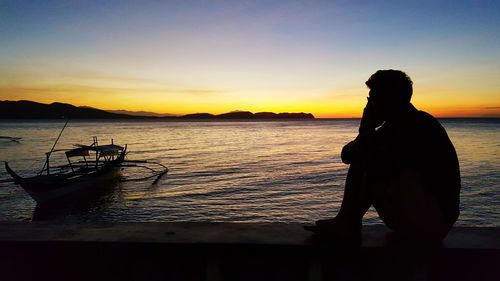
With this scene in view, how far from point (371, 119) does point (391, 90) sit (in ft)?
0.88

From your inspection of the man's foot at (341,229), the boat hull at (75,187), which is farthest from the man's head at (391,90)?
the boat hull at (75,187)

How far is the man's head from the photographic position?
2.68 m

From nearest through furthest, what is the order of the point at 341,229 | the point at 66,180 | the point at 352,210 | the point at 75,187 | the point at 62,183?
1. the point at 341,229
2. the point at 352,210
3. the point at 62,183
4. the point at 66,180
5. the point at 75,187

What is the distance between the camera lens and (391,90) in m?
2.68

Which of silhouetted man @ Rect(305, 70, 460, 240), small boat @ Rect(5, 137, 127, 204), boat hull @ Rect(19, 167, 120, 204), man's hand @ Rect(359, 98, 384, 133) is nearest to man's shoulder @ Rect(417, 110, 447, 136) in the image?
silhouetted man @ Rect(305, 70, 460, 240)

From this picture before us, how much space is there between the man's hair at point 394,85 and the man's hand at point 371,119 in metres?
0.14

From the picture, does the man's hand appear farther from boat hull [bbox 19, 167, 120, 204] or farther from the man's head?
boat hull [bbox 19, 167, 120, 204]

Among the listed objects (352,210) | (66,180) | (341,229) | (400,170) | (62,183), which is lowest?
(62,183)

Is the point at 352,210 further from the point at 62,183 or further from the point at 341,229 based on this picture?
the point at 62,183

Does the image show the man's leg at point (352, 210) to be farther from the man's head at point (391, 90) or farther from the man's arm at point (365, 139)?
the man's head at point (391, 90)

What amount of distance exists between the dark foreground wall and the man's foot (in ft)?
0.23

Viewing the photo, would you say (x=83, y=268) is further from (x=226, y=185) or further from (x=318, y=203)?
(x=226, y=185)

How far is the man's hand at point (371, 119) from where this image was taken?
276 cm

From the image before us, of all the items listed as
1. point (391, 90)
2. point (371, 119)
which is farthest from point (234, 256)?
point (391, 90)
